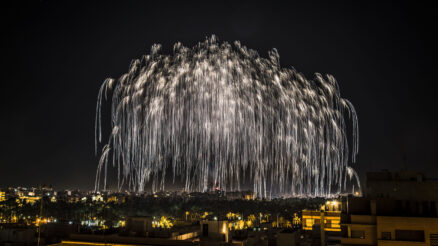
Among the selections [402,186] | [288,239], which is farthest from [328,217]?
[402,186]

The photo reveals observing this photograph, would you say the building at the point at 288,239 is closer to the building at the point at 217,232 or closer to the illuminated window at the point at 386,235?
the building at the point at 217,232

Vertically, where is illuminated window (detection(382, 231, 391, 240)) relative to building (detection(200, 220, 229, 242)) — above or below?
above

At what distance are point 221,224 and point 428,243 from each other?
1598 centimetres

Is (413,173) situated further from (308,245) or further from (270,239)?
(270,239)

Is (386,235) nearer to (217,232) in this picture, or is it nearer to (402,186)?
(402,186)

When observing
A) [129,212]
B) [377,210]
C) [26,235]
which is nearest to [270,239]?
[377,210]

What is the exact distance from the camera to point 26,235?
36.2 meters

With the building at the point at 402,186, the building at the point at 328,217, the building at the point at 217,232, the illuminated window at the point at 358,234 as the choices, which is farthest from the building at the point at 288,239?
the building at the point at 328,217

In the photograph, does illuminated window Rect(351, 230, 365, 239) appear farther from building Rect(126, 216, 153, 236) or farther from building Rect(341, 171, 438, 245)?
building Rect(126, 216, 153, 236)

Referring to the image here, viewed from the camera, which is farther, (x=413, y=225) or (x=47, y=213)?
(x=47, y=213)

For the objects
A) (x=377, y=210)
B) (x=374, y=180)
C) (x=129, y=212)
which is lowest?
(x=129, y=212)

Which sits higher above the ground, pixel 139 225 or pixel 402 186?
pixel 402 186

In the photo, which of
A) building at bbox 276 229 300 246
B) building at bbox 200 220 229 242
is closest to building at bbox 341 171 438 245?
building at bbox 276 229 300 246

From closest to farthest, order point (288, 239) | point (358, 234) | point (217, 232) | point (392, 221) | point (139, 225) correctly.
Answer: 1. point (392, 221)
2. point (358, 234)
3. point (217, 232)
4. point (288, 239)
5. point (139, 225)
